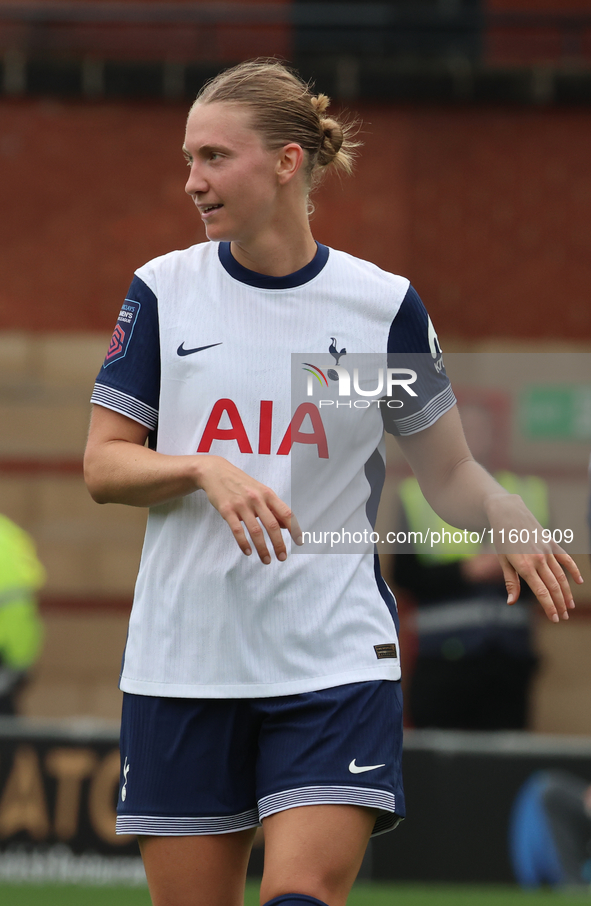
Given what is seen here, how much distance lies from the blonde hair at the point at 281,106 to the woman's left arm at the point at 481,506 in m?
0.61

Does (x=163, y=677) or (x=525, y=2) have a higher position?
(x=525, y=2)

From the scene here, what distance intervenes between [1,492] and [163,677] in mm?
6302

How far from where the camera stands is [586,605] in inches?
322

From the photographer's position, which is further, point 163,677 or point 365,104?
point 365,104

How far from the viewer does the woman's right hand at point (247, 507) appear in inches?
82.9

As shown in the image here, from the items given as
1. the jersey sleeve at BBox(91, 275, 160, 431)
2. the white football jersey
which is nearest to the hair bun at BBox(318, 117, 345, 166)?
the white football jersey

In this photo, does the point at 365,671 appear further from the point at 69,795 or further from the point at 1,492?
the point at 1,492

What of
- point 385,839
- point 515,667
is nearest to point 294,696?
point 385,839

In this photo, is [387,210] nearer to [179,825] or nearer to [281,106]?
[281,106]

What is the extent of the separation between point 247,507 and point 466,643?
4.24m

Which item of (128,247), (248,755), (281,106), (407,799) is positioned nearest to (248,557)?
(248,755)

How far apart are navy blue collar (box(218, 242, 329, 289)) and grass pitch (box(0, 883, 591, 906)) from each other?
332 cm

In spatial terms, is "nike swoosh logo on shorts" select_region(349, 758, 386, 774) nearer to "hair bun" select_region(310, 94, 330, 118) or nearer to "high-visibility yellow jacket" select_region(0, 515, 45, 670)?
"hair bun" select_region(310, 94, 330, 118)

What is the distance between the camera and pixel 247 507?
212 centimetres
